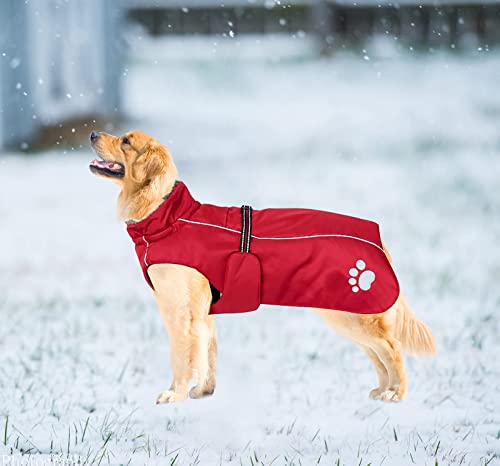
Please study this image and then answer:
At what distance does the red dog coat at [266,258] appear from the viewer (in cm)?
269

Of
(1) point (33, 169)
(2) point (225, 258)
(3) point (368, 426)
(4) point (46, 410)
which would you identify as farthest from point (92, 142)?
(1) point (33, 169)

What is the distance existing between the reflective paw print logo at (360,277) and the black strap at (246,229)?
36 cm

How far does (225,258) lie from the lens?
106 inches

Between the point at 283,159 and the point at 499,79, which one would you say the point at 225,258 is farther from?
the point at 499,79

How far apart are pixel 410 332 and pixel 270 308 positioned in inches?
92.2

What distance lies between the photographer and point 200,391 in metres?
2.96

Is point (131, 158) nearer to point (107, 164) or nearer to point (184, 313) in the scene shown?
point (107, 164)

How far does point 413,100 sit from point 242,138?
3419 mm

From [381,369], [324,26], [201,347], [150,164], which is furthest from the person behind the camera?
[324,26]

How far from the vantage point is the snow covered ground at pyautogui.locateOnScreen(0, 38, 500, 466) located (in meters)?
3.07

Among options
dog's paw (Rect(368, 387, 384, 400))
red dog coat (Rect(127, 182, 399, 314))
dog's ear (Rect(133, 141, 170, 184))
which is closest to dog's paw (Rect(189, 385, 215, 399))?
red dog coat (Rect(127, 182, 399, 314))

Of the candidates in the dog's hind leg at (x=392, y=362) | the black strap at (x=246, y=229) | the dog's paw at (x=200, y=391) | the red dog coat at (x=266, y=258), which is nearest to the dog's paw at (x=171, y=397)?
the dog's paw at (x=200, y=391)

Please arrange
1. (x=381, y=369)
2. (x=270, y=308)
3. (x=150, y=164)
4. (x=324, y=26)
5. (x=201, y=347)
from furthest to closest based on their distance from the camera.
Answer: (x=324, y=26)
(x=270, y=308)
(x=381, y=369)
(x=201, y=347)
(x=150, y=164)

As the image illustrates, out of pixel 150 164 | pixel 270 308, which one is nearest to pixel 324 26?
pixel 270 308
